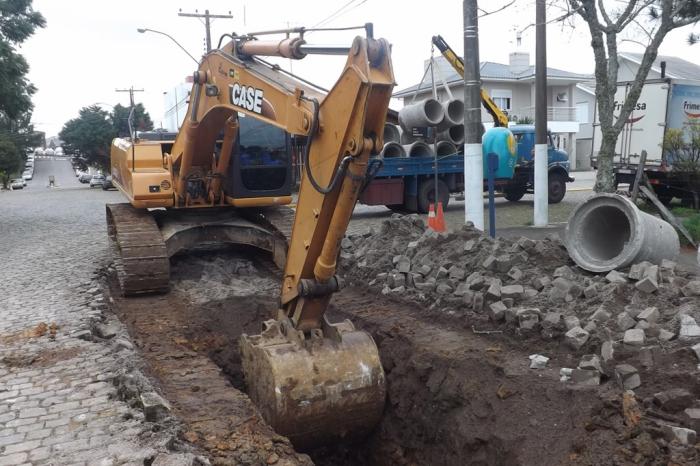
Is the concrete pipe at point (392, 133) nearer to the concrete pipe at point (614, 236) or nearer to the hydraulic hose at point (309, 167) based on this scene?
the concrete pipe at point (614, 236)

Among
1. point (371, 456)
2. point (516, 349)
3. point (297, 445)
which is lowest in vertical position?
point (371, 456)

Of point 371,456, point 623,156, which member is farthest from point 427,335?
point 623,156

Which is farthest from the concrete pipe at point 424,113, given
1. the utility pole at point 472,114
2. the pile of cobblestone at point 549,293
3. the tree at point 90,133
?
the tree at point 90,133

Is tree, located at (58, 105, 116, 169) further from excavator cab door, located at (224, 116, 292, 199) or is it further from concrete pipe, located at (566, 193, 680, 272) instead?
concrete pipe, located at (566, 193, 680, 272)

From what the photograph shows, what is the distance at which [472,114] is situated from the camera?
408 inches

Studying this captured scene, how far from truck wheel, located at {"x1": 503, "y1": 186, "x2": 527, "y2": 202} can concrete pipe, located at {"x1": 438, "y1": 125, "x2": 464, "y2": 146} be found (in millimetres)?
3132

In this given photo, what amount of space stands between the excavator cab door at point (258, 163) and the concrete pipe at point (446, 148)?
9.33 meters

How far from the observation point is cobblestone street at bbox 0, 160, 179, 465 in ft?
12.7

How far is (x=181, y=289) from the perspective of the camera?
28.7 feet

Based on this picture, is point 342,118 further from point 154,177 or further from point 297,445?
point 154,177

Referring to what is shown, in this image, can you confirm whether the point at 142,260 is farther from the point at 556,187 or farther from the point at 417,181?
the point at 556,187

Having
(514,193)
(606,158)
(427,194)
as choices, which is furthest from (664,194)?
(427,194)

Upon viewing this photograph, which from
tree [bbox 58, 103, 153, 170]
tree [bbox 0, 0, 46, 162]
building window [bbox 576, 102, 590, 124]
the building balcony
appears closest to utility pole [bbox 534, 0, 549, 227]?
tree [bbox 0, 0, 46, 162]

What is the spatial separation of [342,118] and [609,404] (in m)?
2.74
